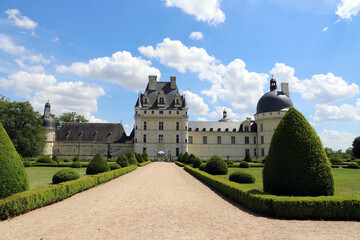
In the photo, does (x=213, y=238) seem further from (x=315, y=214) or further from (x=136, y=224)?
(x=315, y=214)

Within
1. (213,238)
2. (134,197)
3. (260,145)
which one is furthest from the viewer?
(260,145)

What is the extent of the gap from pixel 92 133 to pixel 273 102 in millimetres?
32977

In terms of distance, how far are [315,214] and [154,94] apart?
136 ft

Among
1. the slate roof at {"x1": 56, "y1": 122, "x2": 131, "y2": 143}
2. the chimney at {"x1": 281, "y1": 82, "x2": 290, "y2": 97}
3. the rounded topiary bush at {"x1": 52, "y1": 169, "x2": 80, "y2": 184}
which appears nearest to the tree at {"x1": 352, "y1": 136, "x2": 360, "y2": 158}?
the chimney at {"x1": 281, "y1": 82, "x2": 290, "y2": 97}

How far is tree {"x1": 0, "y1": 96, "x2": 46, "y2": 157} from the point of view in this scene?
33.6 meters

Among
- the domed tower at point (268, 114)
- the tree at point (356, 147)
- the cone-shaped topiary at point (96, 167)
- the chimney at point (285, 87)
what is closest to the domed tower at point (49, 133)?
the cone-shaped topiary at point (96, 167)

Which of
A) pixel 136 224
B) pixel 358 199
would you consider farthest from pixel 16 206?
pixel 358 199

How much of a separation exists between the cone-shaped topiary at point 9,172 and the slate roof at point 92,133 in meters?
36.4

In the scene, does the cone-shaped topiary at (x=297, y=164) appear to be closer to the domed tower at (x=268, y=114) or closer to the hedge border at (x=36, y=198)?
the hedge border at (x=36, y=198)

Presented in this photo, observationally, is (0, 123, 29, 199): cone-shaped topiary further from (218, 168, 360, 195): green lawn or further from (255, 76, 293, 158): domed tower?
(255, 76, 293, 158): domed tower

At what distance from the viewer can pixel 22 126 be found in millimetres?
35875

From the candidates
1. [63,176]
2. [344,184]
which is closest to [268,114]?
[344,184]

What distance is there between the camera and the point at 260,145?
4603 centimetres

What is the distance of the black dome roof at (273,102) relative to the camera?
43.6 meters
